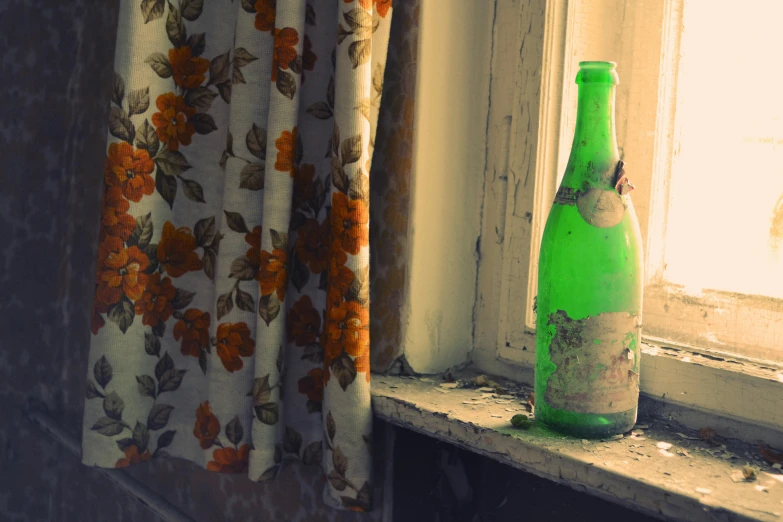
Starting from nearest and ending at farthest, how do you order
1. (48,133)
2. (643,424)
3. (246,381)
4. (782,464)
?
1. (782,464)
2. (643,424)
3. (246,381)
4. (48,133)

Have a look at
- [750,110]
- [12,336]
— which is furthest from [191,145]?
[12,336]

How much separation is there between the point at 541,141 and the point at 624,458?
0.39 m

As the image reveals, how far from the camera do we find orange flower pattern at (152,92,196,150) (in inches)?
34.5

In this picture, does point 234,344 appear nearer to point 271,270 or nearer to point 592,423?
point 271,270

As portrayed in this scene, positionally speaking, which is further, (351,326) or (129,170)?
(129,170)

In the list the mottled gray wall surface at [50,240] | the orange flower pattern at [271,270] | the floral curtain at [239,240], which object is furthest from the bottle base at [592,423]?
the mottled gray wall surface at [50,240]

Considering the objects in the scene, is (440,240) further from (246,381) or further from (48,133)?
(48,133)

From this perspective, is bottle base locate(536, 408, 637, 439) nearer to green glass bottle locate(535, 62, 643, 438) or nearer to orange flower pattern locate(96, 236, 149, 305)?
green glass bottle locate(535, 62, 643, 438)

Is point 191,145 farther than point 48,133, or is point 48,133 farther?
point 48,133

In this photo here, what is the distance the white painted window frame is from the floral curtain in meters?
0.18

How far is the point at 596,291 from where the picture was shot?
2.09 feet

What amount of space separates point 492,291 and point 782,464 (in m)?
0.39

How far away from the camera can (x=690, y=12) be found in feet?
2.45

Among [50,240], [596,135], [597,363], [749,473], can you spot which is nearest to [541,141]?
[596,135]
